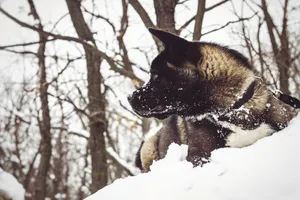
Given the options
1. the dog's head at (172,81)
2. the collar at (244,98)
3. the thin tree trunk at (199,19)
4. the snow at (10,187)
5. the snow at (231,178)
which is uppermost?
the thin tree trunk at (199,19)

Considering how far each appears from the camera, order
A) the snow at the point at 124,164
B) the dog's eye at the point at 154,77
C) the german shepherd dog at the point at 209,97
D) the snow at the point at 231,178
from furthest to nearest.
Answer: the snow at the point at 124,164 < the dog's eye at the point at 154,77 < the german shepherd dog at the point at 209,97 < the snow at the point at 231,178

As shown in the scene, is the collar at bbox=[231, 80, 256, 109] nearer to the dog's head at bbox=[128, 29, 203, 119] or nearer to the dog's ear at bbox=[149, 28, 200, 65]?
the dog's head at bbox=[128, 29, 203, 119]

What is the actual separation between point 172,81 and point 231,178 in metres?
1.29

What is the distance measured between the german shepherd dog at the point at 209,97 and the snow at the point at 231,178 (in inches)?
19.6

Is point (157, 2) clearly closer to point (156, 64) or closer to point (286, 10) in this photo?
point (156, 64)

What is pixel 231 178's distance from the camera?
1.72m

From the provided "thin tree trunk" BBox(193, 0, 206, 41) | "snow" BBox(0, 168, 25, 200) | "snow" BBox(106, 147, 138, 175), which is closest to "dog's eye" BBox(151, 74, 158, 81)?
"thin tree trunk" BBox(193, 0, 206, 41)

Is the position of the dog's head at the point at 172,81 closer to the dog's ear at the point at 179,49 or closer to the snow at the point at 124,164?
the dog's ear at the point at 179,49

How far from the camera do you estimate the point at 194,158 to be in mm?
2447

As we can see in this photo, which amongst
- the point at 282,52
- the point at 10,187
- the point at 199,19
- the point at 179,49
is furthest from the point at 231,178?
the point at 282,52

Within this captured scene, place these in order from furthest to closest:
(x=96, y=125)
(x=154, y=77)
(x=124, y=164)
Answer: (x=96, y=125) → (x=124, y=164) → (x=154, y=77)

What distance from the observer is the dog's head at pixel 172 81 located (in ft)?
9.08

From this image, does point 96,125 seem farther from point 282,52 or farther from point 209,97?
point 209,97

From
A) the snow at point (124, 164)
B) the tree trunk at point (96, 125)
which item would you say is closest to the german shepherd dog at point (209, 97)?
the snow at point (124, 164)
